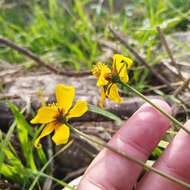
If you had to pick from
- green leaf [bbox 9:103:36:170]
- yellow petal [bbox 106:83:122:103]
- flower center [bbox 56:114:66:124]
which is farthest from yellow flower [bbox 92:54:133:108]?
green leaf [bbox 9:103:36:170]

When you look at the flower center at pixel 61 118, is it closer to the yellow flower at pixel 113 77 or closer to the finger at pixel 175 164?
the yellow flower at pixel 113 77

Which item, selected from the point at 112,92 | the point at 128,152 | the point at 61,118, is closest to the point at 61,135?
the point at 61,118

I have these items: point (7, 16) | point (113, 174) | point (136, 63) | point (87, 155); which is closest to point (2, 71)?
point (136, 63)

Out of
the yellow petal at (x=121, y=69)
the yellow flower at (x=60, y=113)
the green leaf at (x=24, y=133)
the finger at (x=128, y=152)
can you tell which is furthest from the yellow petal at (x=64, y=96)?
the green leaf at (x=24, y=133)

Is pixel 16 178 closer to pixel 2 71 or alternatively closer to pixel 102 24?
pixel 2 71

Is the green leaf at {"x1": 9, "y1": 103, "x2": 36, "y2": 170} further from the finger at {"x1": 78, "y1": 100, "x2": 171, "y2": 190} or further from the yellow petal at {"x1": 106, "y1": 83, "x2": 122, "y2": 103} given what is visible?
the yellow petal at {"x1": 106, "y1": 83, "x2": 122, "y2": 103}

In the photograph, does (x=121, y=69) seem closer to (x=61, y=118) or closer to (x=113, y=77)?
(x=113, y=77)
